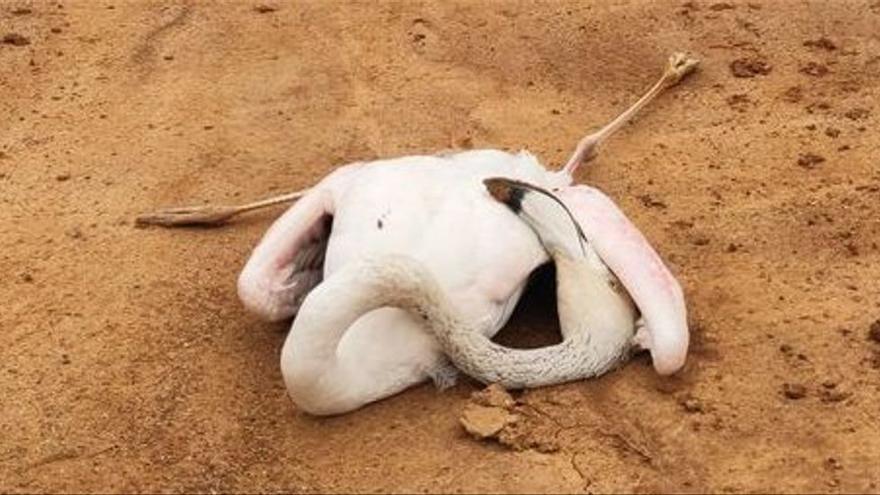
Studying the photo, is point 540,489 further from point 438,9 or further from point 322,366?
point 438,9

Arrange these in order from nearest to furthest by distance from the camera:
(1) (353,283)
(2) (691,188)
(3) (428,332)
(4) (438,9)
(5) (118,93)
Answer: (1) (353,283) < (3) (428,332) < (2) (691,188) < (5) (118,93) < (4) (438,9)

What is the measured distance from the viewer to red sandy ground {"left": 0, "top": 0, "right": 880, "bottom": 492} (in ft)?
15.8

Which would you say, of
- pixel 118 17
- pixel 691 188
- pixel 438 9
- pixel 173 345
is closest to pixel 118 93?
pixel 118 17

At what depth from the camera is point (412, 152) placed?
6.62 metres

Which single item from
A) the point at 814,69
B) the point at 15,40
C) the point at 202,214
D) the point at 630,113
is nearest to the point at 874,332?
the point at 630,113

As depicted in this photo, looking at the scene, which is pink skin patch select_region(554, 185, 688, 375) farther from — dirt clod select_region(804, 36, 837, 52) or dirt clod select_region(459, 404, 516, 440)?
dirt clod select_region(804, 36, 837, 52)

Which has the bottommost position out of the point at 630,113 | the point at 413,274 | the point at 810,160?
the point at 630,113

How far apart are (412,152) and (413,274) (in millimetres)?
2030

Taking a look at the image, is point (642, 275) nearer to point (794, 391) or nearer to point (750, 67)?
point (794, 391)

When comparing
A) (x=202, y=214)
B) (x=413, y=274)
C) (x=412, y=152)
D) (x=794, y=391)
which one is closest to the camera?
(x=413, y=274)

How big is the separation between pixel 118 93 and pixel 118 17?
0.77m

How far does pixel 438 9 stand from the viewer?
25.2 ft

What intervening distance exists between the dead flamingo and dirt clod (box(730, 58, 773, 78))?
1697 mm

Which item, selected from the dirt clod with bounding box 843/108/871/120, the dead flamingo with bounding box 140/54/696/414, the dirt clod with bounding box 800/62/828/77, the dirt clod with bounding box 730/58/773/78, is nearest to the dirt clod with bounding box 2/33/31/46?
the dead flamingo with bounding box 140/54/696/414
